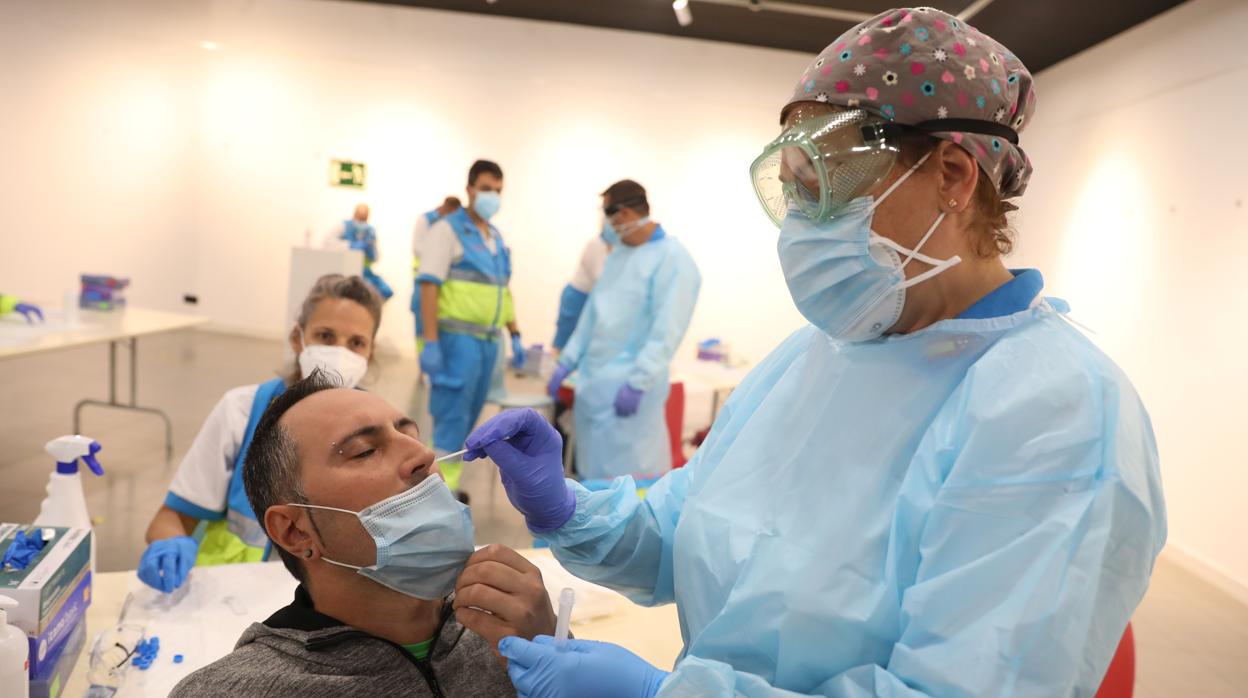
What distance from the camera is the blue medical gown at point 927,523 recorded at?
0.79m

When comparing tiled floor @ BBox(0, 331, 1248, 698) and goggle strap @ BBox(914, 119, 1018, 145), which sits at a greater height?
goggle strap @ BBox(914, 119, 1018, 145)

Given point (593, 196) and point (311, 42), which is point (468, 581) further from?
point (311, 42)

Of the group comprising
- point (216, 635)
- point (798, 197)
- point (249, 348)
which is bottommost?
point (249, 348)

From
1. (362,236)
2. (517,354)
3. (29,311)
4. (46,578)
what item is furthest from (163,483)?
(362,236)

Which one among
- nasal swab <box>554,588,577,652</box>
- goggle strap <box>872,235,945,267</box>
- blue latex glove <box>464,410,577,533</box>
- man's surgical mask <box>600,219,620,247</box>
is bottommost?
nasal swab <box>554,588,577,652</box>

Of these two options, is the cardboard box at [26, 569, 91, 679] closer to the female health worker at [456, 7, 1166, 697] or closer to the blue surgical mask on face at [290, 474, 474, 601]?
the blue surgical mask on face at [290, 474, 474, 601]

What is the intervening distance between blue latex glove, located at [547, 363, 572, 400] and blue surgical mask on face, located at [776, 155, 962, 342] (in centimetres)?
307

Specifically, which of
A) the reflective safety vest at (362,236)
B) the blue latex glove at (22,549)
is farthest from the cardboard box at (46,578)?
the reflective safety vest at (362,236)

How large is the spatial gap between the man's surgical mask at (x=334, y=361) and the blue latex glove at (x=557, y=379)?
203 cm

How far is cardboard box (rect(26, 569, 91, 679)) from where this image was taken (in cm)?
119

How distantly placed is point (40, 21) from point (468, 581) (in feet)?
31.9

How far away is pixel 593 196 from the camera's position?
8227mm

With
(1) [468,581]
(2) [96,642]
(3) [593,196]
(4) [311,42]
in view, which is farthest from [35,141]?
(1) [468,581]

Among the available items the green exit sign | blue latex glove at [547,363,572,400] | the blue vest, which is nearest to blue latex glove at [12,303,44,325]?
blue latex glove at [547,363,572,400]
